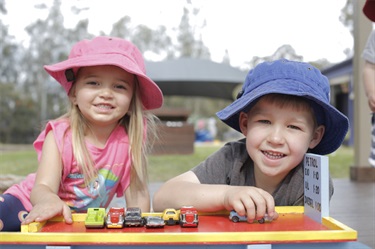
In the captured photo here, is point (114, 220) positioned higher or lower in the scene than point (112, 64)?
lower

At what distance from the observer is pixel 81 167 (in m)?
1.64

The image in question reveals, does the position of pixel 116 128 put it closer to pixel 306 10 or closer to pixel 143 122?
pixel 143 122

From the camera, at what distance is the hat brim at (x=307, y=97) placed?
1.15 metres

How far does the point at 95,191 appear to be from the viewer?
169cm

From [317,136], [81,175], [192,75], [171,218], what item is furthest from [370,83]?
[192,75]

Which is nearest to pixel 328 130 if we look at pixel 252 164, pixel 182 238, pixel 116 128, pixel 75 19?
pixel 252 164

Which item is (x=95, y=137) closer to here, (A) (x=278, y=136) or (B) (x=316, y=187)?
(A) (x=278, y=136)

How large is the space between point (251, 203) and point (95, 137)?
0.92 meters

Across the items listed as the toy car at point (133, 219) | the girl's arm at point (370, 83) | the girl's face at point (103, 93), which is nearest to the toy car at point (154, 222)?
the toy car at point (133, 219)

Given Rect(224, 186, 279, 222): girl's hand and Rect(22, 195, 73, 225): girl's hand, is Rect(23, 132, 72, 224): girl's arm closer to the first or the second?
Rect(22, 195, 73, 225): girl's hand

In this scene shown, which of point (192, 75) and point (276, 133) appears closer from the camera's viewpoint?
point (276, 133)

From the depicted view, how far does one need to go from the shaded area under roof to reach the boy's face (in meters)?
10.0

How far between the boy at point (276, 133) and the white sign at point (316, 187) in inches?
3.4

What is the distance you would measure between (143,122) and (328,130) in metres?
0.78
